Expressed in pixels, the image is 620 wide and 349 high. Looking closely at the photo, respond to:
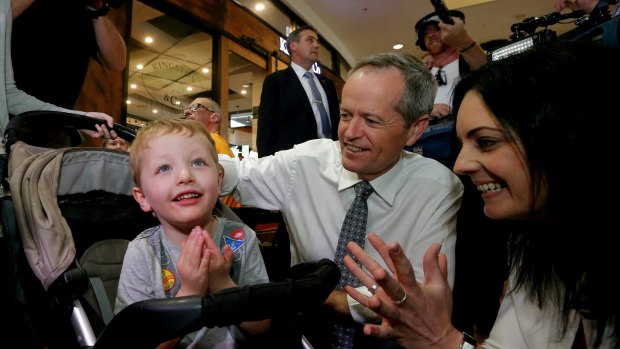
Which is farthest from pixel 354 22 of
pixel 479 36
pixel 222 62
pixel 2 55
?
pixel 2 55

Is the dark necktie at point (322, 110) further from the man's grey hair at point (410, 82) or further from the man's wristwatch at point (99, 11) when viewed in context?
the man's wristwatch at point (99, 11)

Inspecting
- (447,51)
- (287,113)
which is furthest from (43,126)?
(447,51)

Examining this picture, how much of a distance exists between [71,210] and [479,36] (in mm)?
9904

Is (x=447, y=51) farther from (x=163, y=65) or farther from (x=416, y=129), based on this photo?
(x=163, y=65)

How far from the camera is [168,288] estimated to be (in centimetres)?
104

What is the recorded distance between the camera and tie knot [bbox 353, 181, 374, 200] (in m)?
1.50

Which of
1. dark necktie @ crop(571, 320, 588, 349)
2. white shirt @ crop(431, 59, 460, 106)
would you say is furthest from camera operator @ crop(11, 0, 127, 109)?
dark necktie @ crop(571, 320, 588, 349)

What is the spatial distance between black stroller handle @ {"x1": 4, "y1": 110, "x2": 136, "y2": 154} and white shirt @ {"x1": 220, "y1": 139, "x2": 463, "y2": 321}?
534 millimetres

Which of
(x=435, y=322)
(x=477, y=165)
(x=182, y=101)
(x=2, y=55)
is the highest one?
(x=182, y=101)

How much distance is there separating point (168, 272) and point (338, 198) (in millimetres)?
744

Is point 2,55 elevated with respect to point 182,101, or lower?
lower

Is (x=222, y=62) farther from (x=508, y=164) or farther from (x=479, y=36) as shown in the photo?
(x=479, y=36)

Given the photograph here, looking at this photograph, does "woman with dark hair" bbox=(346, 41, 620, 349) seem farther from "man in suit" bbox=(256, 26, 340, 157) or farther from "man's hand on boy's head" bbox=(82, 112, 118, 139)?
"man in suit" bbox=(256, 26, 340, 157)

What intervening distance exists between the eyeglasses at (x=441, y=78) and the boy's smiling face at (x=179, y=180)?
5.59ft
